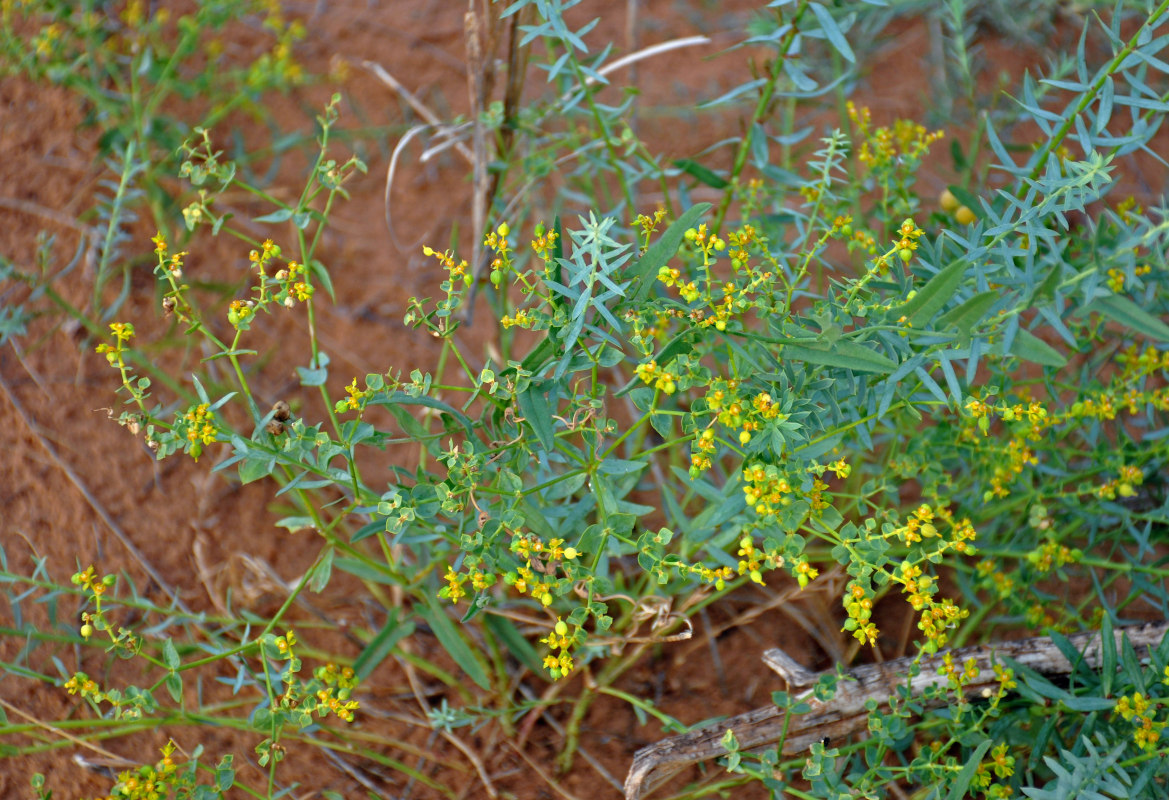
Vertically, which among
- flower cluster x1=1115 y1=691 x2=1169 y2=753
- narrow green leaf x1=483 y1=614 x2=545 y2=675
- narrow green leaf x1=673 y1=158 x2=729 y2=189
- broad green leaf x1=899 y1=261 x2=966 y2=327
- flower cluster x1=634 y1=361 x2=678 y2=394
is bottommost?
narrow green leaf x1=483 y1=614 x2=545 y2=675

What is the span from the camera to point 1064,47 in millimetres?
3252

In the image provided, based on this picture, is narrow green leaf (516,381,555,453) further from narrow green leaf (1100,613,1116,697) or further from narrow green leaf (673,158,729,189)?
narrow green leaf (1100,613,1116,697)

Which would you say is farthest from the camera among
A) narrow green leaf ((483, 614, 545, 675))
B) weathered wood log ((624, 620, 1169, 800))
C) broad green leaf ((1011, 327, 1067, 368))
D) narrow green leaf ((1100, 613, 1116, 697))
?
narrow green leaf ((483, 614, 545, 675))

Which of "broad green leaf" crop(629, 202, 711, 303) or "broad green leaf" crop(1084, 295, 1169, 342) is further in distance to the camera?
"broad green leaf" crop(629, 202, 711, 303)

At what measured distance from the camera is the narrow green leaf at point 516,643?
6.34 feet

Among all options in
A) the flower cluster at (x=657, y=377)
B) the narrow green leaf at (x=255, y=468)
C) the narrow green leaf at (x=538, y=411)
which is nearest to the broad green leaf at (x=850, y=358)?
the flower cluster at (x=657, y=377)

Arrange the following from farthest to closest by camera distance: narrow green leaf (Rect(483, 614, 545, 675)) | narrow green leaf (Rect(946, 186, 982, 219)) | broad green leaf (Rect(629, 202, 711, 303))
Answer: narrow green leaf (Rect(483, 614, 545, 675)) → narrow green leaf (Rect(946, 186, 982, 219)) → broad green leaf (Rect(629, 202, 711, 303))

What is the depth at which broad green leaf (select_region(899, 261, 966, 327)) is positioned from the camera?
1234 millimetres

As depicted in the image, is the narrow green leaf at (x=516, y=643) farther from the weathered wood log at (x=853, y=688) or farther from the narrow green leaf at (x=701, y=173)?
the narrow green leaf at (x=701, y=173)

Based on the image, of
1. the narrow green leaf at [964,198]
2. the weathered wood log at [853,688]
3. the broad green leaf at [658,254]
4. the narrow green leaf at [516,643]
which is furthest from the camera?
the narrow green leaf at [516,643]

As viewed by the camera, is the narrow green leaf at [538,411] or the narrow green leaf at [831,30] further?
the narrow green leaf at [831,30]

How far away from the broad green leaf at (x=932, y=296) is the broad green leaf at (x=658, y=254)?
12.9 inches

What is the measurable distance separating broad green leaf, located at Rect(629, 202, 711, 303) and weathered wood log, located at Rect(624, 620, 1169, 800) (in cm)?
80

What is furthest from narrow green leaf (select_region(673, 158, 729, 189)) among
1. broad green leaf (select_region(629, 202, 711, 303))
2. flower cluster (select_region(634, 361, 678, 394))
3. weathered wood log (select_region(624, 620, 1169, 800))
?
weathered wood log (select_region(624, 620, 1169, 800))
